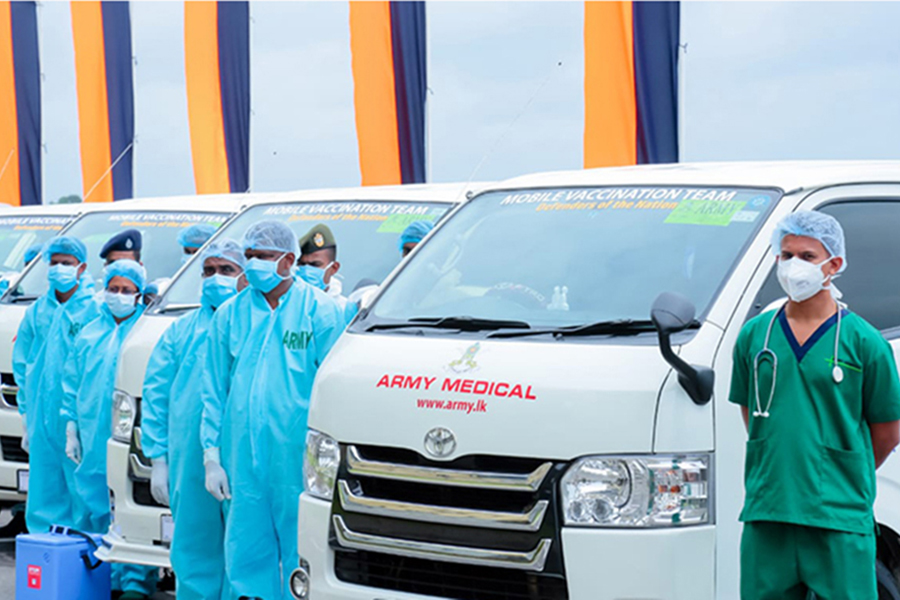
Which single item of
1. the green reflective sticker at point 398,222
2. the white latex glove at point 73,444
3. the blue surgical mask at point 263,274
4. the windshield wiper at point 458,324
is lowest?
the white latex glove at point 73,444

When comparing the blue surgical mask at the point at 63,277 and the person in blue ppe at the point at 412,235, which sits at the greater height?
the person in blue ppe at the point at 412,235

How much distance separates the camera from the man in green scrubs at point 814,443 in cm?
445

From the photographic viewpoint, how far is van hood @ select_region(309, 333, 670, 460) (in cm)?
466

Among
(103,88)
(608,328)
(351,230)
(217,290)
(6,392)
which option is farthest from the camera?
(103,88)

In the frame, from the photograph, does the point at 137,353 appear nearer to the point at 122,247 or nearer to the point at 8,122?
the point at 122,247

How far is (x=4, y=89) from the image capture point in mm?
25406

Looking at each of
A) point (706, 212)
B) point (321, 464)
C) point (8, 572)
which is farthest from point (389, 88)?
point (321, 464)

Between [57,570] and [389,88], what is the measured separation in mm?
12087

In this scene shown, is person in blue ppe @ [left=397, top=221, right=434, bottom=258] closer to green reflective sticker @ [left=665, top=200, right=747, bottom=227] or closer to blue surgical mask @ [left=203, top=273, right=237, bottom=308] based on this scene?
blue surgical mask @ [left=203, top=273, right=237, bottom=308]

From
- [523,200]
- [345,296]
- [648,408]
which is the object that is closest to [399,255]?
[345,296]

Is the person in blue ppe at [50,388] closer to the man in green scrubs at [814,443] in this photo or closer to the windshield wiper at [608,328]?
the windshield wiper at [608,328]

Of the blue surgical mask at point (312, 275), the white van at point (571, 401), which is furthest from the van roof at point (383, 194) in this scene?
the white van at point (571, 401)

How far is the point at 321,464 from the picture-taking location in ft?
17.5

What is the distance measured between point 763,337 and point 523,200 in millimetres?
1782
